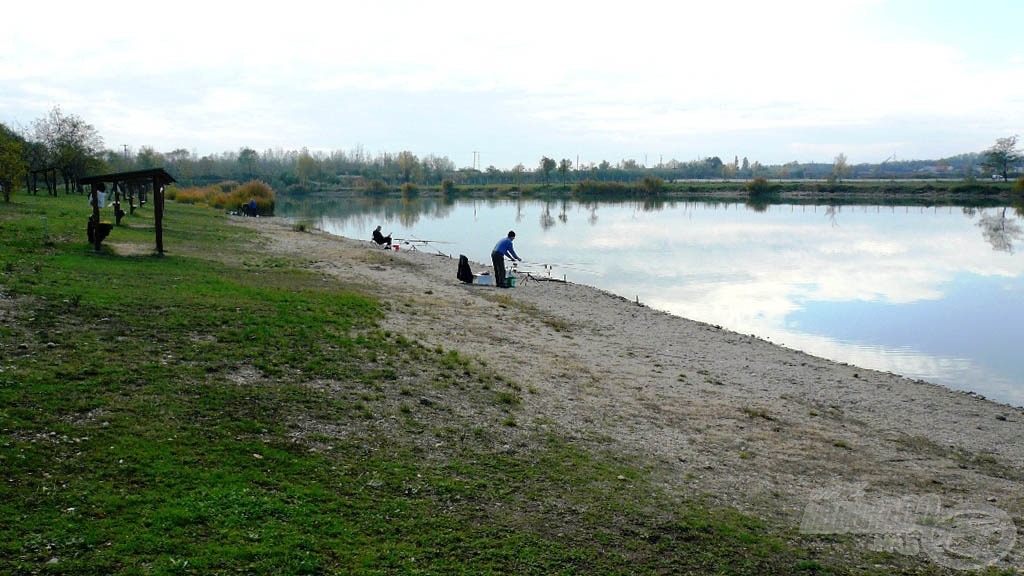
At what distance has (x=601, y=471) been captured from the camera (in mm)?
7637

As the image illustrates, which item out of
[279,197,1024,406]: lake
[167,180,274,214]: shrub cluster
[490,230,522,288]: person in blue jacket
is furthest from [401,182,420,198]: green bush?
[490,230,522,288]: person in blue jacket

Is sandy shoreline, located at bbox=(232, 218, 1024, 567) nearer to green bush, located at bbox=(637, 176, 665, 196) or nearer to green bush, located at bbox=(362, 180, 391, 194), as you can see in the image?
green bush, located at bbox=(637, 176, 665, 196)

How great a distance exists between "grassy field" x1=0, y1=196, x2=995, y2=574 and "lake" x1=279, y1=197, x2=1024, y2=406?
11.1 m

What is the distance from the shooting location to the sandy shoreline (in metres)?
8.05

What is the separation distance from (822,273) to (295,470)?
30588 millimetres

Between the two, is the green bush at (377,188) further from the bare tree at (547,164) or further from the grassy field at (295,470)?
the grassy field at (295,470)

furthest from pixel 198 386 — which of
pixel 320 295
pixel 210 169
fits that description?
pixel 210 169

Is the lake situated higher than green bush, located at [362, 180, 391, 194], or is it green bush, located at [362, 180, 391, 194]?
green bush, located at [362, 180, 391, 194]

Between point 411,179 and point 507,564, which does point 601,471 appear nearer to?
point 507,564

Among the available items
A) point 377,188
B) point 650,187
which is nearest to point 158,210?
point 650,187

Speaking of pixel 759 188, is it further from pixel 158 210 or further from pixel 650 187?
pixel 158 210

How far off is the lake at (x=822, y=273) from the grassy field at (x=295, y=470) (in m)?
11.1

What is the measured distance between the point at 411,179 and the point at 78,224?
→ 459 ft

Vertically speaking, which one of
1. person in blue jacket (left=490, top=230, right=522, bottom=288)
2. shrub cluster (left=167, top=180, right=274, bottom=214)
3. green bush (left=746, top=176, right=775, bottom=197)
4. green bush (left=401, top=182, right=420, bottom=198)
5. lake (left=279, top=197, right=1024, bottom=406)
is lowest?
lake (left=279, top=197, right=1024, bottom=406)
